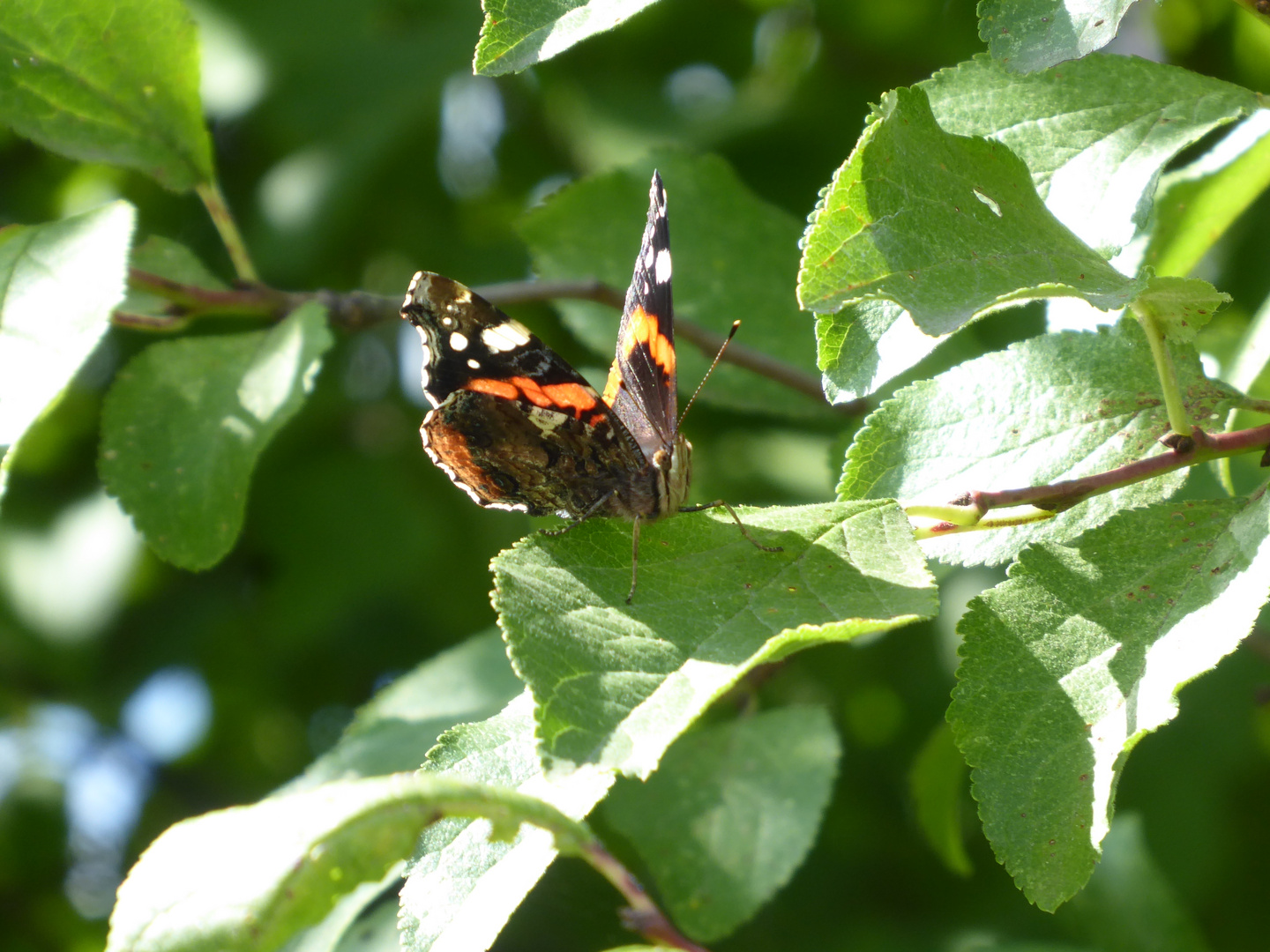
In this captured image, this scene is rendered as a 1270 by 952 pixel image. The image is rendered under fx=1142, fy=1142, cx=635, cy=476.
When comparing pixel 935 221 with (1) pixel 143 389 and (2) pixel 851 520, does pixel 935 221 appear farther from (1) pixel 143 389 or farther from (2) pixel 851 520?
(1) pixel 143 389

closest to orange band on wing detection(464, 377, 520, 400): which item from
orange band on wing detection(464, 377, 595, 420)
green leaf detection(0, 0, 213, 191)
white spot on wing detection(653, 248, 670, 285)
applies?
orange band on wing detection(464, 377, 595, 420)

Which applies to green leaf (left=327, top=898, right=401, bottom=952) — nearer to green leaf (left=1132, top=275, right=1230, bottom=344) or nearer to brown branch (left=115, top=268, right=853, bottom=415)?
brown branch (left=115, top=268, right=853, bottom=415)

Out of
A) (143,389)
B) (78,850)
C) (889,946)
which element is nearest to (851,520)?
(143,389)

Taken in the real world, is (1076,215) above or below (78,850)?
above

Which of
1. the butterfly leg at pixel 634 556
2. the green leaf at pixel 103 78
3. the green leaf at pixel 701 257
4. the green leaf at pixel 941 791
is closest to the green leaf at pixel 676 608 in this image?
the butterfly leg at pixel 634 556

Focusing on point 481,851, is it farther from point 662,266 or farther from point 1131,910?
point 1131,910

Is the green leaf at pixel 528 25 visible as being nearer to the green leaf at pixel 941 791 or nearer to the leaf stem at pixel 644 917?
the leaf stem at pixel 644 917
